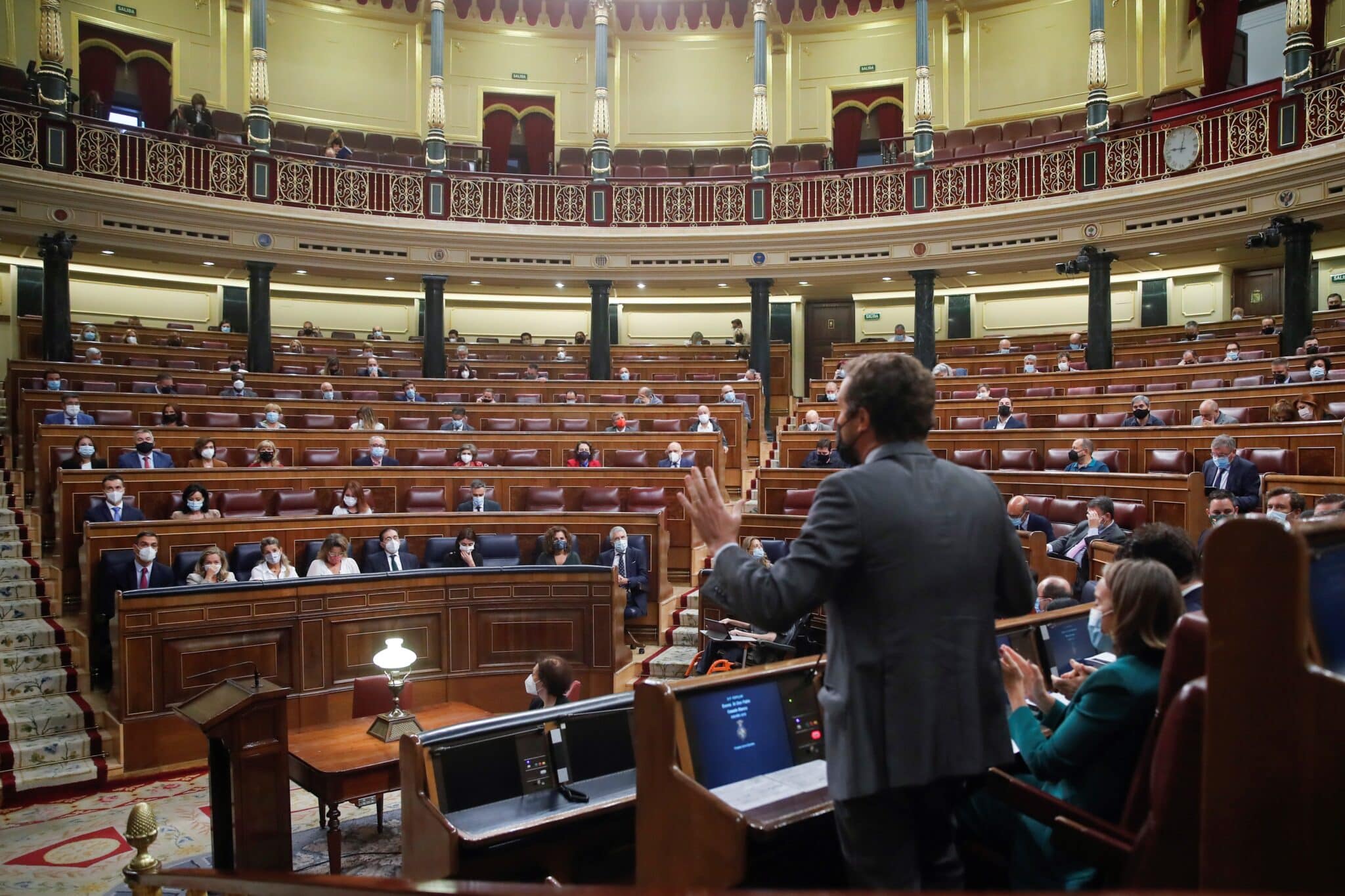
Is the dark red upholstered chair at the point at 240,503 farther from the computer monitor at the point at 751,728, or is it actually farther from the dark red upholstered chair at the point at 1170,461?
the dark red upholstered chair at the point at 1170,461

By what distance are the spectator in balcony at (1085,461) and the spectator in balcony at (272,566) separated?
5521 millimetres

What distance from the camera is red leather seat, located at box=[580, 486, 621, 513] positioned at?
7.61 metres

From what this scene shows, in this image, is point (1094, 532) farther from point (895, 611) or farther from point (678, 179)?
point (678, 179)

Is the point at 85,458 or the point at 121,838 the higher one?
the point at 85,458

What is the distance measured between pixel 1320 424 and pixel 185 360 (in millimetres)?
12244

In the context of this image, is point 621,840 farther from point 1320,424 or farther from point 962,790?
point 1320,424

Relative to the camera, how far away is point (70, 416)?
7.59 m

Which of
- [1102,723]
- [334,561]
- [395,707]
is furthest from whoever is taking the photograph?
[334,561]

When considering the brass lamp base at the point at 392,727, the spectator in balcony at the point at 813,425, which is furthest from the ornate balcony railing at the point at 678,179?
the brass lamp base at the point at 392,727

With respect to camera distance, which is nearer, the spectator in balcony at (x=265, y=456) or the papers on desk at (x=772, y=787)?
the papers on desk at (x=772, y=787)

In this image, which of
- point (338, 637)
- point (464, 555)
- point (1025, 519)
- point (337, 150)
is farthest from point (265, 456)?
point (337, 150)

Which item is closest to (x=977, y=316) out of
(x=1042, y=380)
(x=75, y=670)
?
(x=1042, y=380)

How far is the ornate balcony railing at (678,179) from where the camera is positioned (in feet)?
33.2

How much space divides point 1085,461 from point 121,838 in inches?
251
